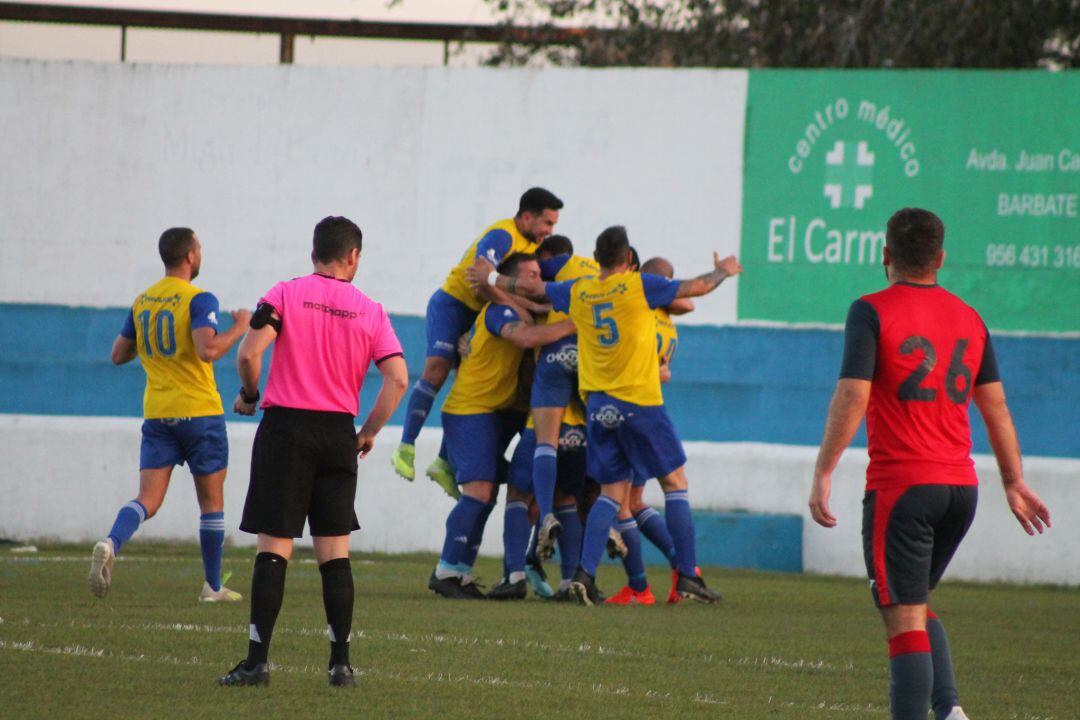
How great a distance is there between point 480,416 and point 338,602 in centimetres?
489

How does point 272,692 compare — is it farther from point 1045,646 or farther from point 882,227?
point 882,227

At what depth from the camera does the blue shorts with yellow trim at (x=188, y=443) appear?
9969mm

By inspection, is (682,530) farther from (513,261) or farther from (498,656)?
(498,656)

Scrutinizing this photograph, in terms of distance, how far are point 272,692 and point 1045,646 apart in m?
4.64

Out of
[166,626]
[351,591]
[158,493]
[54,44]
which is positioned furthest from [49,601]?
[54,44]

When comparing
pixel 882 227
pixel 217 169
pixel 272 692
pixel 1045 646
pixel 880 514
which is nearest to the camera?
pixel 880 514

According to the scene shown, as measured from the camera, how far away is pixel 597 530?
1073 cm

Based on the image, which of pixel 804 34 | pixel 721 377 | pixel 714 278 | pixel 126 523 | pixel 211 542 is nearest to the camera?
pixel 126 523

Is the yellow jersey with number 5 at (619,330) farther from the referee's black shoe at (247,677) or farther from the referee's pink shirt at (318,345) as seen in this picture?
the referee's black shoe at (247,677)

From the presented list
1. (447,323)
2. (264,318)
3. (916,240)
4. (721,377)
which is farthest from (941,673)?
(721,377)

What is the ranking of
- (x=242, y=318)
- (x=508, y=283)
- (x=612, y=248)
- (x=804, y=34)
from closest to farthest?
(x=242, y=318) < (x=612, y=248) < (x=508, y=283) < (x=804, y=34)

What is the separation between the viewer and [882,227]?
1564cm

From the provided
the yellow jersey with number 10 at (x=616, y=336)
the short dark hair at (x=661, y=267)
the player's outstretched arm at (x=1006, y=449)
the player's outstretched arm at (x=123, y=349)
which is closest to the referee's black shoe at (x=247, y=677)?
the player's outstretched arm at (x=1006, y=449)

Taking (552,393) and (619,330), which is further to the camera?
(552,393)
